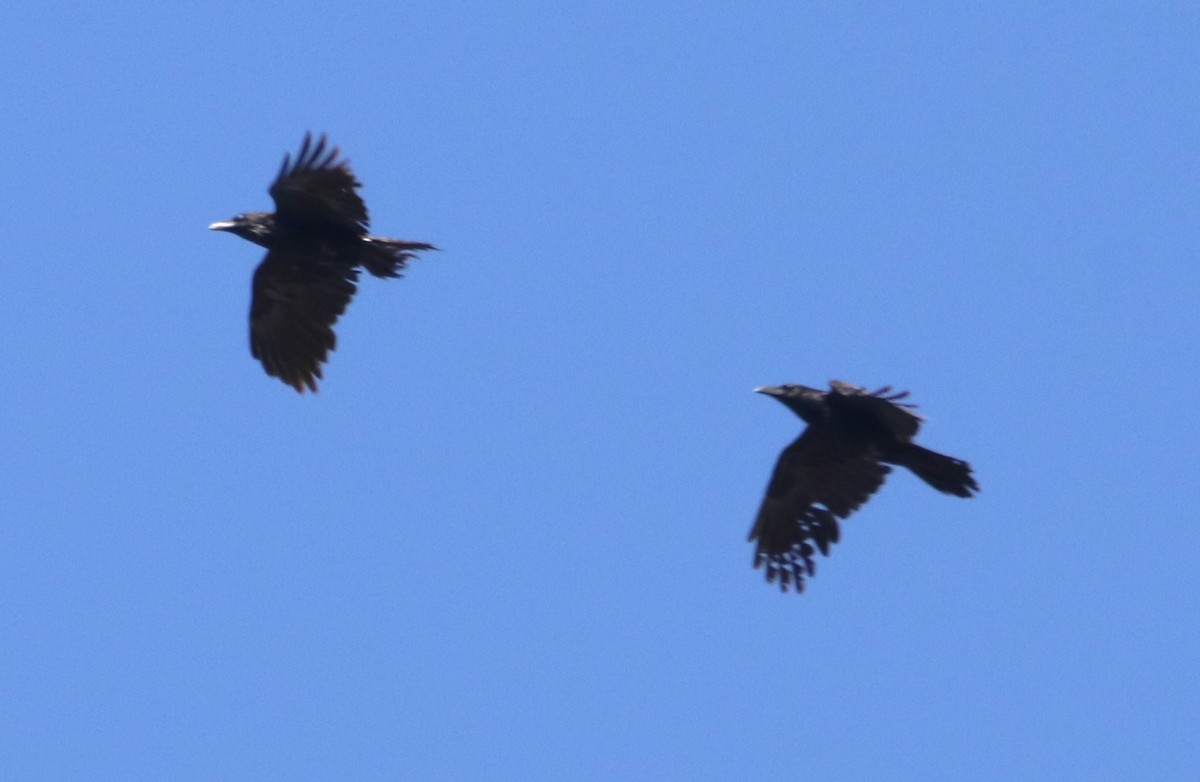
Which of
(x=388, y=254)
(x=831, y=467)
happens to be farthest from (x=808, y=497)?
(x=388, y=254)

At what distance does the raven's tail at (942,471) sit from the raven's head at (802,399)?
0.71m

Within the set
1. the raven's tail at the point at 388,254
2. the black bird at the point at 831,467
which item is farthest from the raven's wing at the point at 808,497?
the raven's tail at the point at 388,254

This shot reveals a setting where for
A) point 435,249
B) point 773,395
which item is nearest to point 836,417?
point 773,395

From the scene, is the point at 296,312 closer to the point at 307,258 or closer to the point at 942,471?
the point at 307,258

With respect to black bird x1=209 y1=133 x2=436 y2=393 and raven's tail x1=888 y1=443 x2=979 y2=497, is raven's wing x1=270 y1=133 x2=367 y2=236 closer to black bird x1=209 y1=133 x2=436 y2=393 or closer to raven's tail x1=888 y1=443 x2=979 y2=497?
black bird x1=209 y1=133 x2=436 y2=393

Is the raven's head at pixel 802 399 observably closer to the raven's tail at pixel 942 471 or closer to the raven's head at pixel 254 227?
the raven's tail at pixel 942 471

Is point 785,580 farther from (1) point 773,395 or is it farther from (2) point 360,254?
(2) point 360,254

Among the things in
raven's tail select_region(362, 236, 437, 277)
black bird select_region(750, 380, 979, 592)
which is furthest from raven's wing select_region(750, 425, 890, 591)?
raven's tail select_region(362, 236, 437, 277)

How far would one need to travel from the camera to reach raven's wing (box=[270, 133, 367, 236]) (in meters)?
14.1

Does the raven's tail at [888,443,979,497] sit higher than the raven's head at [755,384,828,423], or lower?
lower

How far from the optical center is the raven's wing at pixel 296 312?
587 inches

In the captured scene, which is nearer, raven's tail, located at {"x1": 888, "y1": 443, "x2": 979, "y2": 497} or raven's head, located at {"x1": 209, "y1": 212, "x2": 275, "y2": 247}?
raven's tail, located at {"x1": 888, "y1": 443, "x2": 979, "y2": 497}

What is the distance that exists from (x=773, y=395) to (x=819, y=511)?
3.14 ft

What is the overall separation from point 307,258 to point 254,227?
0.48m
